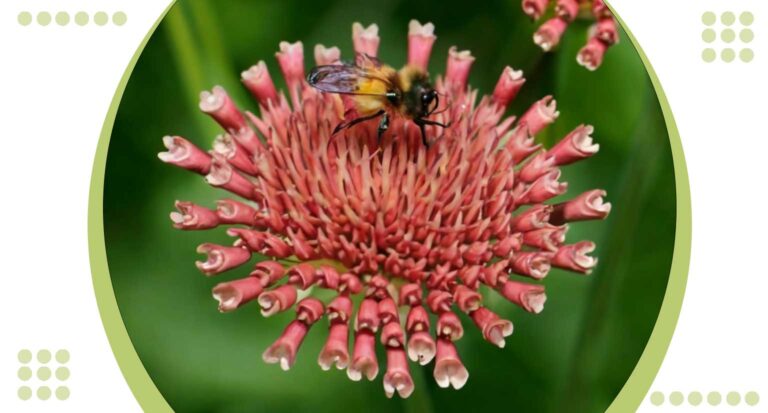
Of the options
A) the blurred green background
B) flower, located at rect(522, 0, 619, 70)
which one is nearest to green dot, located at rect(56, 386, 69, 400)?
the blurred green background

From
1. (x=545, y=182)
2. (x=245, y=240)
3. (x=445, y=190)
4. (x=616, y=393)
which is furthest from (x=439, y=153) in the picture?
(x=616, y=393)

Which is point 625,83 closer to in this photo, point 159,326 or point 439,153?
point 439,153

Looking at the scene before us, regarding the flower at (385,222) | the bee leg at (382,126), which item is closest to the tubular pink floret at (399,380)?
the flower at (385,222)

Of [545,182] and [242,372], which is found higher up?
[545,182]

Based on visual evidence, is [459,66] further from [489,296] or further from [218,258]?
[218,258]

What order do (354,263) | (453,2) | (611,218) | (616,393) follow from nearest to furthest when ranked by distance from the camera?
1. (354,263)
2. (616,393)
3. (611,218)
4. (453,2)

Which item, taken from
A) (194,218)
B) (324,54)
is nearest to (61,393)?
(194,218)

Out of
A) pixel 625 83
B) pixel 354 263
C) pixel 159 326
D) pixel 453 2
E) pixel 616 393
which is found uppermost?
pixel 453 2
